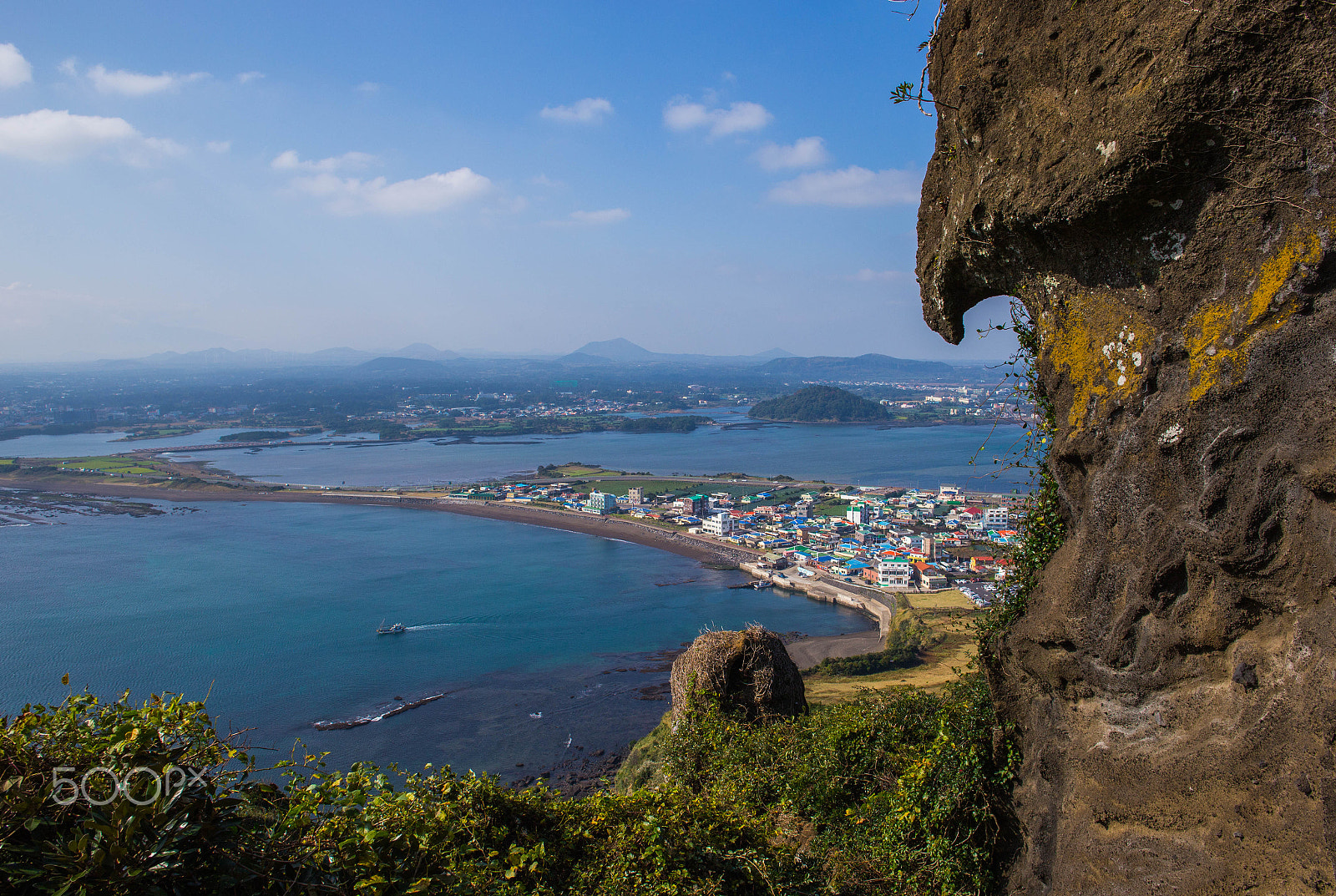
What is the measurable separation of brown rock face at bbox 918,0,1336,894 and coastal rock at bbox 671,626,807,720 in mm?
5031


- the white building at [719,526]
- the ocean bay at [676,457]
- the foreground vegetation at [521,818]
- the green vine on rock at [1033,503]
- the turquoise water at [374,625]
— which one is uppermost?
the green vine on rock at [1033,503]

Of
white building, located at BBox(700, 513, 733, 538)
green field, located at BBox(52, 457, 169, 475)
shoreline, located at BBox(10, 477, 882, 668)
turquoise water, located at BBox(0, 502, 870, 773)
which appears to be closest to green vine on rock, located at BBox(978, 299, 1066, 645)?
turquoise water, located at BBox(0, 502, 870, 773)

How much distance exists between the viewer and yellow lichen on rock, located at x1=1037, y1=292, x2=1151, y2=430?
274 centimetres

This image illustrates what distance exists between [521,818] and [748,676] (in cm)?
436

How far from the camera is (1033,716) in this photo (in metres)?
3.35

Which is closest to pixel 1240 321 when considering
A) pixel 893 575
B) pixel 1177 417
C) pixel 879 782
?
pixel 1177 417

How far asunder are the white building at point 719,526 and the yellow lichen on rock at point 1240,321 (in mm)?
36480

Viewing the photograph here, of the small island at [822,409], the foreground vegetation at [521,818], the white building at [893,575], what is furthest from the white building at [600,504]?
the small island at [822,409]

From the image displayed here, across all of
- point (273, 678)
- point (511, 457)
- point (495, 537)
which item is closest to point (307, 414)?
point (511, 457)

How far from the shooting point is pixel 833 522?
1581 inches

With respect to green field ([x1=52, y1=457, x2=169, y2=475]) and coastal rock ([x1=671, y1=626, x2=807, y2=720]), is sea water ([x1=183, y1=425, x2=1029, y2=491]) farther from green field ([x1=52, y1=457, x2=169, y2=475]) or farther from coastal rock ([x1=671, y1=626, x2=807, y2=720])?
coastal rock ([x1=671, y1=626, x2=807, y2=720])

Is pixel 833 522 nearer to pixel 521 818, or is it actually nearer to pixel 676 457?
pixel 676 457

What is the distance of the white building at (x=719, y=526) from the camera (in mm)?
39219

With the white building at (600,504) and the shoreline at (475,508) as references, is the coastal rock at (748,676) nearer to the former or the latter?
the shoreline at (475,508)
